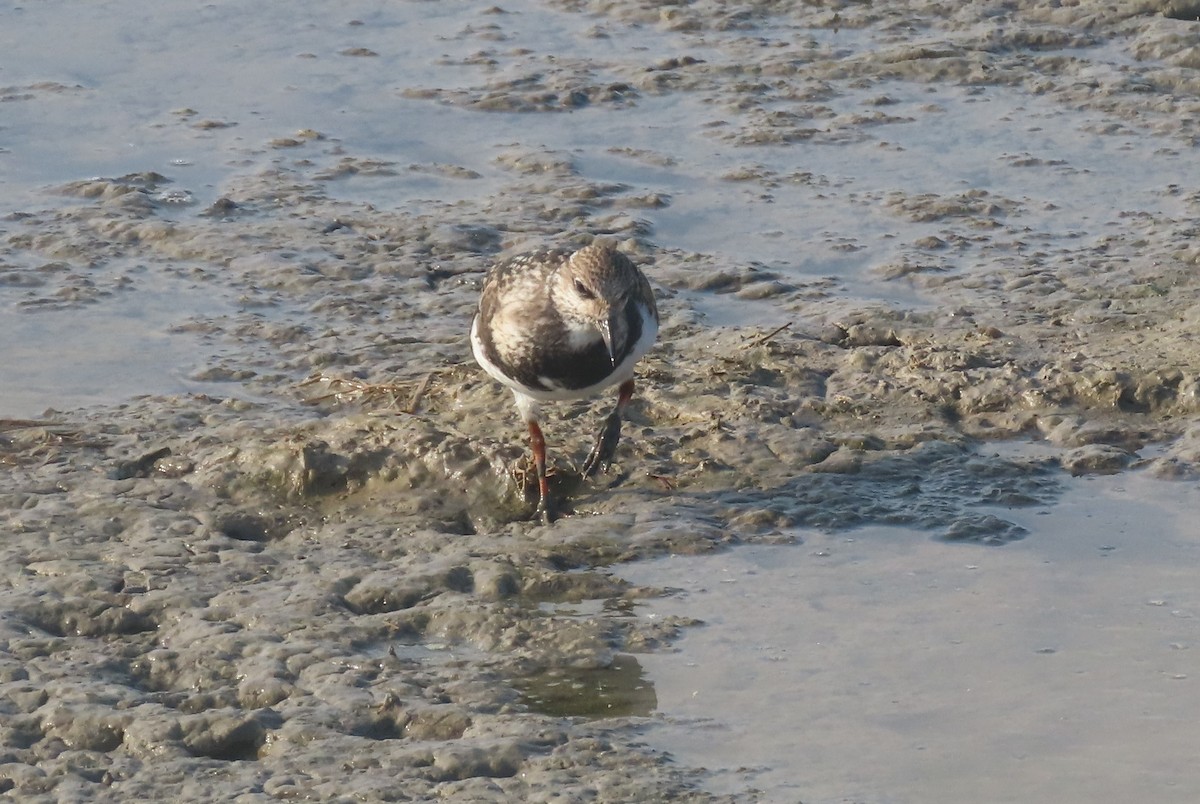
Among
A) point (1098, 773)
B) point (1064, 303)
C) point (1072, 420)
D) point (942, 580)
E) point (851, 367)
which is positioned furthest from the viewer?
point (1064, 303)

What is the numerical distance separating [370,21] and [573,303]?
4896 mm

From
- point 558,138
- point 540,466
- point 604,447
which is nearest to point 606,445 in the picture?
point 604,447

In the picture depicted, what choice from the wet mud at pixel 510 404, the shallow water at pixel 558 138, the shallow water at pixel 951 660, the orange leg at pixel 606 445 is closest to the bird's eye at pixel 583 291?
the orange leg at pixel 606 445

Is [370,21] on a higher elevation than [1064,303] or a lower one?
higher

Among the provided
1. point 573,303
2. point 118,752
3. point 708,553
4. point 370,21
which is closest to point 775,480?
point 708,553

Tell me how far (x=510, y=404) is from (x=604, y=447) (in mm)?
627

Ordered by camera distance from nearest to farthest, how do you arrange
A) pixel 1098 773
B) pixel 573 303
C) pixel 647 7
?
pixel 1098 773, pixel 573 303, pixel 647 7

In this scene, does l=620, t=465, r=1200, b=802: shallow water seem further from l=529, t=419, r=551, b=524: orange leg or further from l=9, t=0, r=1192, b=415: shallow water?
l=9, t=0, r=1192, b=415: shallow water

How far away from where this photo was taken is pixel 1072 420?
5.85m

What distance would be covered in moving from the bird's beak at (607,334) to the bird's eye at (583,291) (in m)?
0.09

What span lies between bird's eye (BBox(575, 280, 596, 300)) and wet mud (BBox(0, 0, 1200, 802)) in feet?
1.96

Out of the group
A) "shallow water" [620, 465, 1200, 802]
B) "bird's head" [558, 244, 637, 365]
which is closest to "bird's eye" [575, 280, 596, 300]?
"bird's head" [558, 244, 637, 365]

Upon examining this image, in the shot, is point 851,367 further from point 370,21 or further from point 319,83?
point 370,21

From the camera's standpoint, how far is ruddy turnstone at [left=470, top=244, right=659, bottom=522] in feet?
17.3
